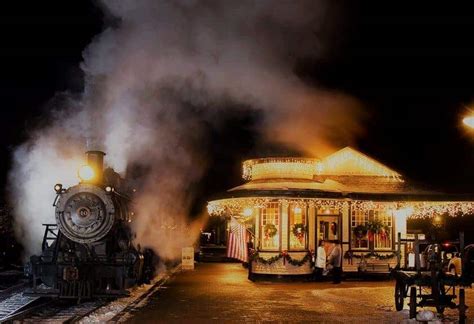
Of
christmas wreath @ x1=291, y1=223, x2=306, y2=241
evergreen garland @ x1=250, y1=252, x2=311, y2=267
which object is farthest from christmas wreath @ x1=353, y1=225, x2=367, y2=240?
evergreen garland @ x1=250, y1=252, x2=311, y2=267

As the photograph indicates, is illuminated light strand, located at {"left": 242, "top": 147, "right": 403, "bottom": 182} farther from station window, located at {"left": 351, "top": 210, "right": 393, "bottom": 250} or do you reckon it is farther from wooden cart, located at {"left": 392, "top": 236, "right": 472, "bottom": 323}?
wooden cart, located at {"left": 392, "top": 236, "right": 472, "bottom": 323}

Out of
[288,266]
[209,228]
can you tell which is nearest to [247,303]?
[288,266]

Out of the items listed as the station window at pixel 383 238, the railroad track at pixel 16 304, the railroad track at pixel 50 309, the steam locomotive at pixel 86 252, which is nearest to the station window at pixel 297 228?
the station window at pixel 383 238

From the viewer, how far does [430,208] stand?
22.6 m

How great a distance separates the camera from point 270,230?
2095 cm

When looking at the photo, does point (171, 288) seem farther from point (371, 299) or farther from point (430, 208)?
point (430, 208)

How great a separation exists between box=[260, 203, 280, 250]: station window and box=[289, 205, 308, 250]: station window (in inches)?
17.4

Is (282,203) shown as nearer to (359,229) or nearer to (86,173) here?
(359,229)

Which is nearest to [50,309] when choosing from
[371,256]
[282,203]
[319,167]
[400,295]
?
[400,295]

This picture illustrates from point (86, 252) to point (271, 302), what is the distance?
484cm

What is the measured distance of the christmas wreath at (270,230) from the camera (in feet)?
68.7

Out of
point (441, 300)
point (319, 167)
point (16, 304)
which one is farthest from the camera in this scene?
point (319, 167)

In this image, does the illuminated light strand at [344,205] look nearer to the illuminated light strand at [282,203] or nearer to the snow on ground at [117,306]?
the illuminated light strand at [282,203]

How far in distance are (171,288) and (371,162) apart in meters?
9.19
